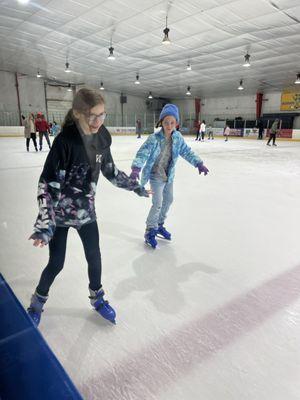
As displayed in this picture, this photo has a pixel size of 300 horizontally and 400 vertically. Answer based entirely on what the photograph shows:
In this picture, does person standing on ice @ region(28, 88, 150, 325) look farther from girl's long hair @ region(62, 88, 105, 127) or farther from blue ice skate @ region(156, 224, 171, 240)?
blue ice skate @ region(156, 224, 171, 240)

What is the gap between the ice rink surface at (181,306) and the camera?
0.98 m

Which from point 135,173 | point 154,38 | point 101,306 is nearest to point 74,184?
point 101,306

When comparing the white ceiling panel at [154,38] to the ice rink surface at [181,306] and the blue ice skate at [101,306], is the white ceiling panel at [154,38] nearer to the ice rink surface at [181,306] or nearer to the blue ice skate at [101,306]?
the ice rink surface at [181,306]

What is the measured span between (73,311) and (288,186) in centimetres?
392

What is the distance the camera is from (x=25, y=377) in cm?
93

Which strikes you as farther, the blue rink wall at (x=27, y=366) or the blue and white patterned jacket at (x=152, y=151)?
the blue and white patterned jacket at (x=152, y=151)

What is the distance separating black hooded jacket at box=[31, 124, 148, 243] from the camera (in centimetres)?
101

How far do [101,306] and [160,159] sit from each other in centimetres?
108

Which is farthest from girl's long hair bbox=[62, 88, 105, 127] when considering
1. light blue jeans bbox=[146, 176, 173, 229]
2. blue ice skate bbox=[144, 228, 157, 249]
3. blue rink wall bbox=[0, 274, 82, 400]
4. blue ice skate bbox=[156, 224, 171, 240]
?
blue ice skate bbox=[156, 224, 171, 240]

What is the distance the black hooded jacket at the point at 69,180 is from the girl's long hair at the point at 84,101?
0.15 ft

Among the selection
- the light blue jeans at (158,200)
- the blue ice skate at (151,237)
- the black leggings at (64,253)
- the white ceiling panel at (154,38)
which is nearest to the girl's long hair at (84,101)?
the black leggings at (64,253)

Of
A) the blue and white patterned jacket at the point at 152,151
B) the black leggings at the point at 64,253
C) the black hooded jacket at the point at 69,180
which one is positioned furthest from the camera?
the blue and white patterned jacket at the point at 152,151

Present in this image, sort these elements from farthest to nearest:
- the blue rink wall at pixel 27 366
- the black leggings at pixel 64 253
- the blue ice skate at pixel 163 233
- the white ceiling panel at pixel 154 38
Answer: the white ceiling panel at pixel 154 38, the blue ice skate at pixel 163 233, the black leggings at pixel 64 253, the blue rink wall at pixel 27 366

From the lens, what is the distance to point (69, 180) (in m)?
1.08
